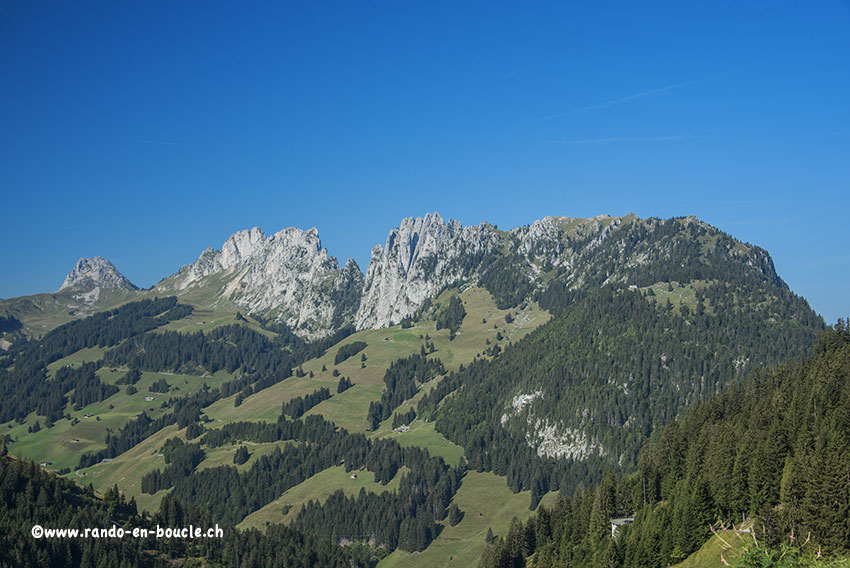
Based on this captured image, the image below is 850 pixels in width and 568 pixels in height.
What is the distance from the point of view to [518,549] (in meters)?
153

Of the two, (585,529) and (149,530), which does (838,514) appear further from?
(149,530)

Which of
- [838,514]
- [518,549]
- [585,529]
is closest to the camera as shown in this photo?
[838,514]

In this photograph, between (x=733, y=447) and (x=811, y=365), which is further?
(x=811, y=365)

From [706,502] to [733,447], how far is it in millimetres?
14966

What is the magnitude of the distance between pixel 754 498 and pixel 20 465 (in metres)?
163

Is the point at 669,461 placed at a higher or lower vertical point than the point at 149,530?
higher

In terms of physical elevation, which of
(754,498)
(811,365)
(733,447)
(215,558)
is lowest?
(215,558)

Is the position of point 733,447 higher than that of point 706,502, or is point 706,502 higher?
point 733,447

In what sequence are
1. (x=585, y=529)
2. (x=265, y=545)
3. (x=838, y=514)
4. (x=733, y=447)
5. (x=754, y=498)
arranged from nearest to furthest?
(x=838, y=514)
(x=754, y=498)
(x=733, y=447)
(x=585, y=529)
(x=265, y=545)

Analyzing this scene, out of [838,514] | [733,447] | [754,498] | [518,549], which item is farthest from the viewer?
[518,549]

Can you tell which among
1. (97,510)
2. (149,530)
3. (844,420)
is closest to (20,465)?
(97,510)

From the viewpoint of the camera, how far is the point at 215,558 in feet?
565

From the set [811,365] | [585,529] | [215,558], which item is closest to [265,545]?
[215,558]

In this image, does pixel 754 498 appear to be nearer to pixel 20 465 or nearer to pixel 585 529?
pixel 585 529
